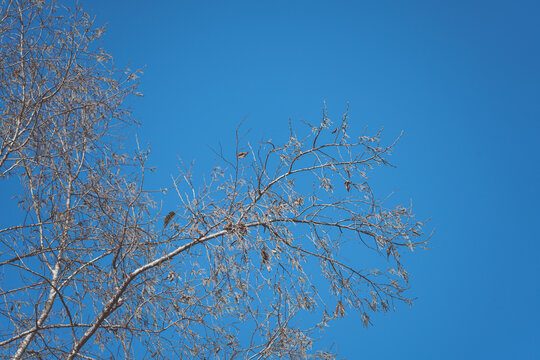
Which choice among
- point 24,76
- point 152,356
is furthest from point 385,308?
point 24,76

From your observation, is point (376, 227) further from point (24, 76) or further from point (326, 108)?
point (24, 76)

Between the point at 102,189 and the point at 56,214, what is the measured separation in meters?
0.38

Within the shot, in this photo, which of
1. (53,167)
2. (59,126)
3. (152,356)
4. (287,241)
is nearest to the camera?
(287,241)

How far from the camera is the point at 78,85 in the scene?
4273mm

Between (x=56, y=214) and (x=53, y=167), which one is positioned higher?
(x=53, y=167)

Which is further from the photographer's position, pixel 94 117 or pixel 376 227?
pixel 94 117

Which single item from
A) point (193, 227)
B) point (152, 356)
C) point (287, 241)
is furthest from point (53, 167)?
point (287, 241)

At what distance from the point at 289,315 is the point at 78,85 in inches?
96.4

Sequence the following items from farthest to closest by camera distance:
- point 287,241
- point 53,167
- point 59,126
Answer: point 59,126 < point 53,167 < point 287,241

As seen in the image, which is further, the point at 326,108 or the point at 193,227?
the point at 326,108

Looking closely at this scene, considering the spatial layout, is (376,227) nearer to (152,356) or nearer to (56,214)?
(152,356)

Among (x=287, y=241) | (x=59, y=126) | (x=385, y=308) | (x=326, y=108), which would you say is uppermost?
(x=59, y=126)

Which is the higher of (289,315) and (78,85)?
(78,85)

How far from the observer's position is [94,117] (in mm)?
4266
